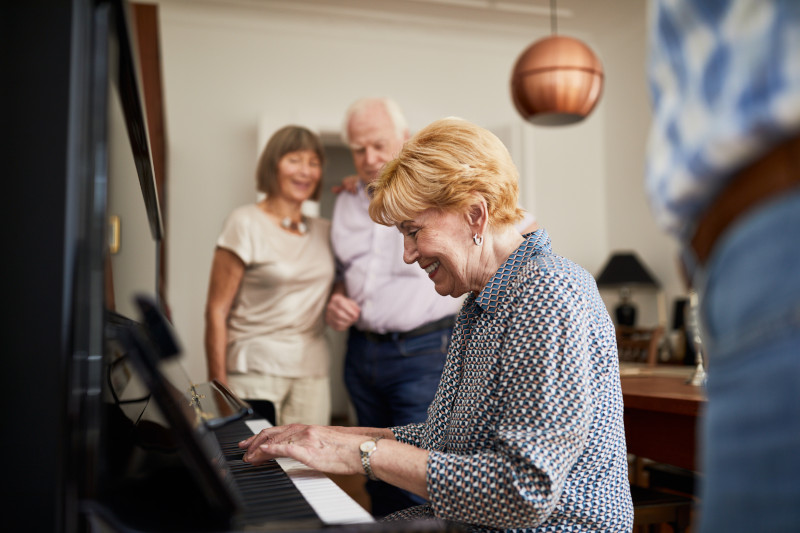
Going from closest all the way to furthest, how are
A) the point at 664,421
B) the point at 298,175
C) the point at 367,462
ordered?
the point at 367,462, the point at 664,421, the point at 298,175

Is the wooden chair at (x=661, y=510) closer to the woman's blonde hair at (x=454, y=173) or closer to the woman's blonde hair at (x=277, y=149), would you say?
the woman's blonde hair at (x=454, y=173)

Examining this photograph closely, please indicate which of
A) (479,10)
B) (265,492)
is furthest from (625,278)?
(265,492)

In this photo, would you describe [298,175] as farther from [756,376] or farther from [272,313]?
[756,376]

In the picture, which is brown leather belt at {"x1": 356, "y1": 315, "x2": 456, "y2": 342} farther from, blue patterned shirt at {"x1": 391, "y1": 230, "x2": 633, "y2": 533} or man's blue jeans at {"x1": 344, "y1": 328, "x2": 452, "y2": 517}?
blue patterned shirt at {"x1": 391, "y1": 230, "x2": 633, "y2": 533}

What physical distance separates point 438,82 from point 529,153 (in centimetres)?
86

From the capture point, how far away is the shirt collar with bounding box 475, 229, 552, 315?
1149 mm

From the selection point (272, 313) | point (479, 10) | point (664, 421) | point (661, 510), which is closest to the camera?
point (661, 510)

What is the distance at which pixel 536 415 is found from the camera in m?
0.96

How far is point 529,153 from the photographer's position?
14.4ft

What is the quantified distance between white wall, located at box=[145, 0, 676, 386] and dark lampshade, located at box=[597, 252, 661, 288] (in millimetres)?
257

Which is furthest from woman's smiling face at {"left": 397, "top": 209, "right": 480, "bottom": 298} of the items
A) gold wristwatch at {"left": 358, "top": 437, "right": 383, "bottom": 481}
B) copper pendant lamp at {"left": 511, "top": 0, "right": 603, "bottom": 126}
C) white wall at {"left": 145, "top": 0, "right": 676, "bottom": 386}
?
white wall at {"left": 145, "top": 0, "right": 676, "bottom": 386}

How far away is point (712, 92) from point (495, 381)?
0.60 metres

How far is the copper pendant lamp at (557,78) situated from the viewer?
103 inches

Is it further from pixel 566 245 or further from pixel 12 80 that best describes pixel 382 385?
pixel 566 245
